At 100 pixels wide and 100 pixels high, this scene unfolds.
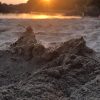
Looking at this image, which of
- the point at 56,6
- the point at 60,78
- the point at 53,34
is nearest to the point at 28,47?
the point at 60,78

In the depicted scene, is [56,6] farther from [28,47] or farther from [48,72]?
[48,72]

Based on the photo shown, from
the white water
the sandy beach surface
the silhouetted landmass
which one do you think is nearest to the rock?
the sandy beach surface

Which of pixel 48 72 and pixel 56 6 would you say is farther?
→ pixel 56 6

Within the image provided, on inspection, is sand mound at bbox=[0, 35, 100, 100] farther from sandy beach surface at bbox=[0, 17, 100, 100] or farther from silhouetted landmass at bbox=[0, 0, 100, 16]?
silhouetted landmass at bbox=[0, 0, 100, 16]

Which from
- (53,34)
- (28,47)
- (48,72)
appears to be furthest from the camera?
(53,34)

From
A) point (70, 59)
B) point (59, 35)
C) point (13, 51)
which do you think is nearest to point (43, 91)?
point (70, 59)

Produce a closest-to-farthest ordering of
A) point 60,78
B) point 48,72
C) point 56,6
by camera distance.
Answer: point 60,78 → point 48,72 → point 56,6

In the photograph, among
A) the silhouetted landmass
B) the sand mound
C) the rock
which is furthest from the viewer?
the silhouetted landmass

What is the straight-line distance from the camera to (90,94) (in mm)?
4113

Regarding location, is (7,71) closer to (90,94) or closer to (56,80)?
(56,80)

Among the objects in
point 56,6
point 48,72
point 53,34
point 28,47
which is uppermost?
point 56,6

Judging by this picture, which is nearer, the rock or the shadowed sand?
the shadowed sand

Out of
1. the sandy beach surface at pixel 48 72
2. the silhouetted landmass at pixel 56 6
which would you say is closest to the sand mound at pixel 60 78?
the sandy beach surface at pixel 48 72

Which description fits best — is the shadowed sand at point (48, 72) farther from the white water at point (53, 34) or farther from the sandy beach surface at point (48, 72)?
the white water at point (53, 34)
